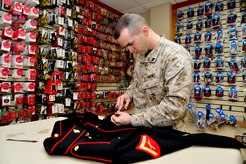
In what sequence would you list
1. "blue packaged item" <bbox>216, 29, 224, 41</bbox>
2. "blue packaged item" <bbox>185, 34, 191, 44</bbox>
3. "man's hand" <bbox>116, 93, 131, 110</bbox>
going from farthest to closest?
"blue packaged item" <bbox>185, 34, 191, 44</bbox> → "blue packaged item" <bbox>216, 29, 224, 41</bbox> → "man's hand" <bbox>116, 93, 131, 110</bbox>

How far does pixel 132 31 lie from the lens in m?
1.30

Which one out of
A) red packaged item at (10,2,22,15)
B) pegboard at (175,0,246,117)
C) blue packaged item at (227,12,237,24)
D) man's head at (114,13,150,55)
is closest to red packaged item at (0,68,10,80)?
red packaged item at (10,2,22,15)

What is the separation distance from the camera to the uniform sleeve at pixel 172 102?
1.08 metres

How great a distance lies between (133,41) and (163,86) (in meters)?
0.40

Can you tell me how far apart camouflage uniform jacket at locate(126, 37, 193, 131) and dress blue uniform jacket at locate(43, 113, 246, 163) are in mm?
137

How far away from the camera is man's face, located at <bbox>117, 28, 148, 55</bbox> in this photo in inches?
51.4

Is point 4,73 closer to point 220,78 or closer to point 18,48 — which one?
point 18,48

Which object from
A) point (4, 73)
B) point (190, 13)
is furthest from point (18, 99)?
point (190, 13)

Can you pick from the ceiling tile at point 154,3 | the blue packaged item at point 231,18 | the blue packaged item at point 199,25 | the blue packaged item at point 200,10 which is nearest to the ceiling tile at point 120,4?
the ceiling tile at point 154,3

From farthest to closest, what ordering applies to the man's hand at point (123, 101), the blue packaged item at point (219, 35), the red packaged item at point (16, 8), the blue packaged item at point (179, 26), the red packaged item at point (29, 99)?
the blue packaged item at point (179, 26), the blue packaged item at point (219, 35), the red packaged item at point (29, 99), the red packaged item at point (16, 8), the man's hand at point (123, 101)

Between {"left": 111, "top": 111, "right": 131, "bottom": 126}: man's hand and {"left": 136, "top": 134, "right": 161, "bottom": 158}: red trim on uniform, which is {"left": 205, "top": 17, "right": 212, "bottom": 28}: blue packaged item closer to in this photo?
{"left": 111, "top": 111, "right": 131, "bottom": 126}: man's hand

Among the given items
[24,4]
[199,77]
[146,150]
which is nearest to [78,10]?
[24,4]

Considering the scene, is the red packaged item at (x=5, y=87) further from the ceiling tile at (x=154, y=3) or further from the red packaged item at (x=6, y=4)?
the ceiling tile at (x=154, y=3)

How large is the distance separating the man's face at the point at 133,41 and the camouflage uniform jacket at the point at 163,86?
3.6 inches
